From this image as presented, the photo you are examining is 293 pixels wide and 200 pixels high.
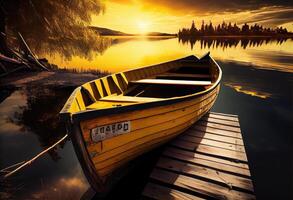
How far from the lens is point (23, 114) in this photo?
764 cm

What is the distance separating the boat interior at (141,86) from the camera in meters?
4.12

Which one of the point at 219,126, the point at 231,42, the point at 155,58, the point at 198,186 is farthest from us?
the point at 231,42

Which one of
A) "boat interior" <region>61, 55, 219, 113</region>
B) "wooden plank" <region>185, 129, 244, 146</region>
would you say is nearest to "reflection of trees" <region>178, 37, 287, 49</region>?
"boat interior" <region>61, 55, 219, 113</region>

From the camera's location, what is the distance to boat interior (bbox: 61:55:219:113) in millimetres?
4121

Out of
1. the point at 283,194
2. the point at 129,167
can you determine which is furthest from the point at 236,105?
the point at 129,167

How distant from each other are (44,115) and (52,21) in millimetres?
11574

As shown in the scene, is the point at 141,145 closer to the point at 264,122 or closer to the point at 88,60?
the point at 264,122

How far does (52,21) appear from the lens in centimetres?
1628

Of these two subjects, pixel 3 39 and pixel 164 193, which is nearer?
pixel 164 193

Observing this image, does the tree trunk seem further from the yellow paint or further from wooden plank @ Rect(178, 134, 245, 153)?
the yellow paint

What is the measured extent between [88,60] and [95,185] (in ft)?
76.4

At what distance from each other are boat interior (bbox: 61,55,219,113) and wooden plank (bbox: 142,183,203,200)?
5.02ft

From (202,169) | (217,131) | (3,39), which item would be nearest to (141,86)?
(217,131)

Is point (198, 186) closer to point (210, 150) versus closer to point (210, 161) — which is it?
point (210, 161)
